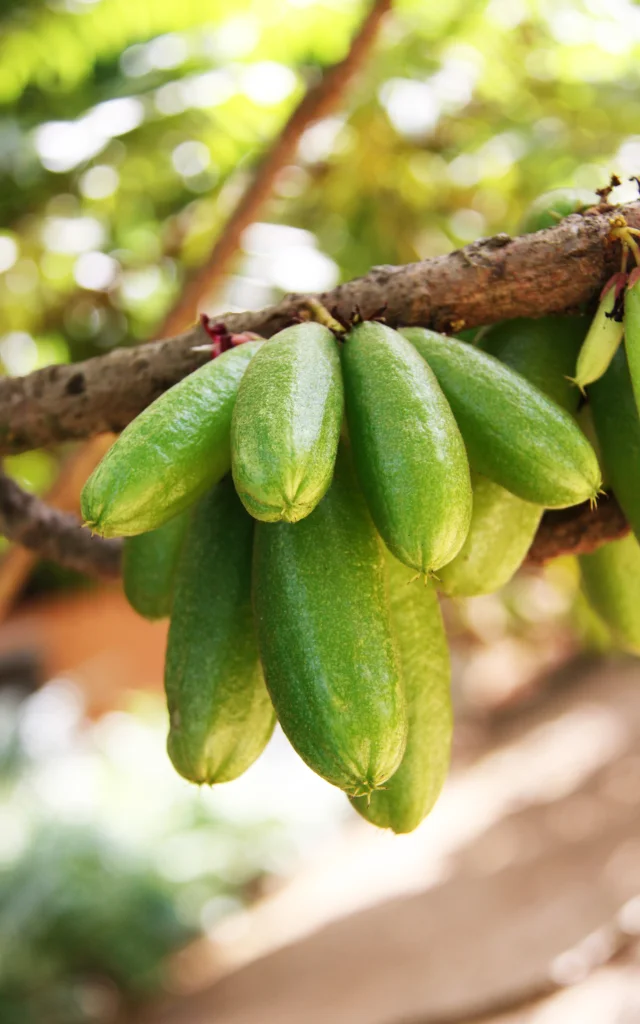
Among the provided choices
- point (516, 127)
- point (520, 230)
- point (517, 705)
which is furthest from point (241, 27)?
point (517, 705)

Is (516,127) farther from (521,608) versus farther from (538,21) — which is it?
(521,608)

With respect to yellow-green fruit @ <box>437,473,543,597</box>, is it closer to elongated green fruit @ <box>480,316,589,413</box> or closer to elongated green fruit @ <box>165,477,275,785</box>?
elongated green fruit @ <box>480,316,589,413</box>

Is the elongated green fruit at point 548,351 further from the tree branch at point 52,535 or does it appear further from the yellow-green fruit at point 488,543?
the tree branch at point 52,535

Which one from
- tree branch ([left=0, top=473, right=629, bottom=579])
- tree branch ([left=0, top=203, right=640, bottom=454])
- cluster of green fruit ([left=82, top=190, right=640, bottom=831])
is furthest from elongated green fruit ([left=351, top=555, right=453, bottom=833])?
tree branch ([left=0, top=473, right=629, bottom=579])

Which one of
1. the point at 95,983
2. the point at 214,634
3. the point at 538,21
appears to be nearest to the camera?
the point at 214,634

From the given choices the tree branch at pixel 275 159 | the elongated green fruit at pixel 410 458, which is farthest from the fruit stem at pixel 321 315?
the tree branch at pixel 275 159

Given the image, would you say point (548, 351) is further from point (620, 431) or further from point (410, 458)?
point (410, 458)
